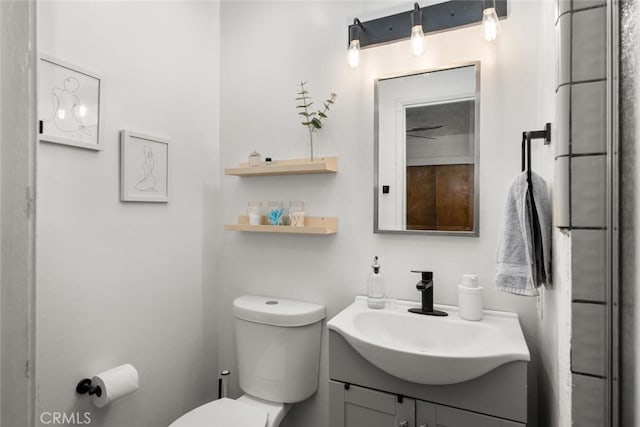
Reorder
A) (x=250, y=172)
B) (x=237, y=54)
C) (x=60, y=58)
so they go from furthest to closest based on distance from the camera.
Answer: (x=237, y=54), (x=250, y=172), (x=60, y=58)

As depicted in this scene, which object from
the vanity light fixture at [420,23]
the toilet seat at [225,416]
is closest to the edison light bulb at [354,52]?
the vanity light fixture at [420,23]

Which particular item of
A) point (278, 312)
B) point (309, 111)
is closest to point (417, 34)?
point (309, 111)

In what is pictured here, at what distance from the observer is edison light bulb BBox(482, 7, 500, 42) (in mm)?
1241

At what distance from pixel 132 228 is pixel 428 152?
1.28 meters

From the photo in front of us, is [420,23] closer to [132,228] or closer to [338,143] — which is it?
[338,143]

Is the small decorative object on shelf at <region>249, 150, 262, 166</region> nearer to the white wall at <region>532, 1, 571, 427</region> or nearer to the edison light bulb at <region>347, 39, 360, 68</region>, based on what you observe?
the edison light bulb at <region>347, 39, 360, 68</region>

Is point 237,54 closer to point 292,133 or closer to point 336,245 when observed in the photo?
point 292,133

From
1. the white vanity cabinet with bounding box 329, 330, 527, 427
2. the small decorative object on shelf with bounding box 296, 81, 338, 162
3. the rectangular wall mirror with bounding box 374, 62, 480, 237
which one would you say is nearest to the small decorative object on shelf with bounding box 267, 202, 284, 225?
the small decorative object on shelf with bounding box 296, 81, 338, 162

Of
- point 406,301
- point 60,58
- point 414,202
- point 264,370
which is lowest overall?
Answer: point 264,370

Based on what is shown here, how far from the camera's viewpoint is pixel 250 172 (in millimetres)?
1690

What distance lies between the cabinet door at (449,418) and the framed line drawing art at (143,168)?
1334 millimetres

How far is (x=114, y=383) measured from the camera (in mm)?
1300

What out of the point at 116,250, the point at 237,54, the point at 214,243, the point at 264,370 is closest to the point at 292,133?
the point at 237,54

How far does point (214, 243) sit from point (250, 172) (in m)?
0.49
